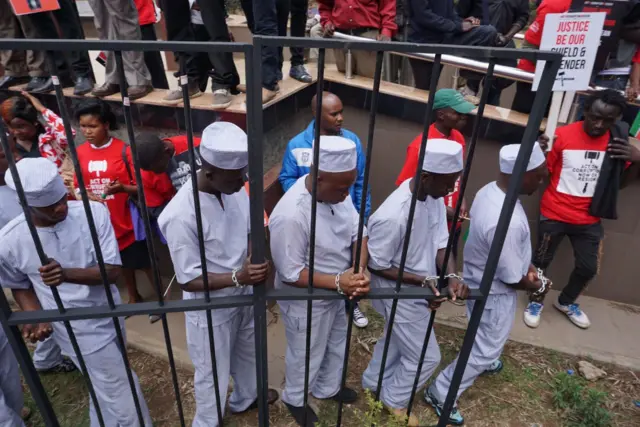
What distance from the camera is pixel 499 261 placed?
2562mm

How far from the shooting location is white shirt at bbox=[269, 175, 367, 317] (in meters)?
2.19

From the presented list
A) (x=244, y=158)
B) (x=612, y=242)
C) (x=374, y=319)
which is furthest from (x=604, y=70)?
(x=244, y=158)

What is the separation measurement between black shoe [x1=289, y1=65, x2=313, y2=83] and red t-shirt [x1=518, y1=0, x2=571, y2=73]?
6.26ft

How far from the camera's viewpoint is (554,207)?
349 cm

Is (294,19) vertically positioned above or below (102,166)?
above

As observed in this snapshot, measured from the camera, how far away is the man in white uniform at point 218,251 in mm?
1910

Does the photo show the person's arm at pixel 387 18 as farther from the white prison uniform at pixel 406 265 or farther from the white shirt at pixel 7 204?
the white shirt at pixel 7 204

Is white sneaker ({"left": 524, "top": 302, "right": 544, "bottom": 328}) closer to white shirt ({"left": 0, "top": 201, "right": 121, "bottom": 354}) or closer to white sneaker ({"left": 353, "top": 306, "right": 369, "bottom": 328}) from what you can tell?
white sneaker ({"left": 353, "top": 306, "right": 369, "bottom": 328})

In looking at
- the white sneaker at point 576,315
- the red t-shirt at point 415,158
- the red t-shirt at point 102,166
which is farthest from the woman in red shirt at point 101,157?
the white sneaker at point 576,315

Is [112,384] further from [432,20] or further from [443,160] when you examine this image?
[432,20]

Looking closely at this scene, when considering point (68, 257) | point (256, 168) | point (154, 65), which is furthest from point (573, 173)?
point (154, 65)

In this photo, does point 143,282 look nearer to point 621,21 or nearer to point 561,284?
point 561,284

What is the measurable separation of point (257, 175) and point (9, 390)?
2.19 m

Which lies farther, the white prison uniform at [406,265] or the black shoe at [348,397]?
the black shoe at [348,397]
